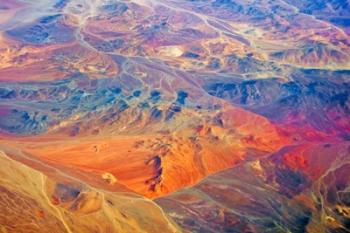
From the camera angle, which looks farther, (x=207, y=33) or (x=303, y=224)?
(x=207, y=33)

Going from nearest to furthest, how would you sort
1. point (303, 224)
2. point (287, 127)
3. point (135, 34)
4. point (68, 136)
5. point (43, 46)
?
point (303, 224) < point (68, 136) < point (287, 127) < point (43, 46) < point (135, 34)

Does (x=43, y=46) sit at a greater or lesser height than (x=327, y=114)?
lesser

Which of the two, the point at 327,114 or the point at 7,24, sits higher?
the point at 327,114

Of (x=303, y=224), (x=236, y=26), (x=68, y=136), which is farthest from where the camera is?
(x=236, y=26)

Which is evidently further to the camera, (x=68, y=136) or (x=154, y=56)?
(x=154, y=56)

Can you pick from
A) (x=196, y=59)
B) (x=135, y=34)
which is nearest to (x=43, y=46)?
(x=135, y=34)

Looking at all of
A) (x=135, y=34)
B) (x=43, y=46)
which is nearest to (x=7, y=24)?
(x=43, y=46)

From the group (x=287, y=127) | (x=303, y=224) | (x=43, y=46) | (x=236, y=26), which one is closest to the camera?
(x=303, y=224)

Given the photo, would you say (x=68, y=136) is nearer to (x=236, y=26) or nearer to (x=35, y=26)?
(x=35, y=26)

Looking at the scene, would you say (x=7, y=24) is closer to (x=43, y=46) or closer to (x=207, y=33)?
(x=43, y=46)
